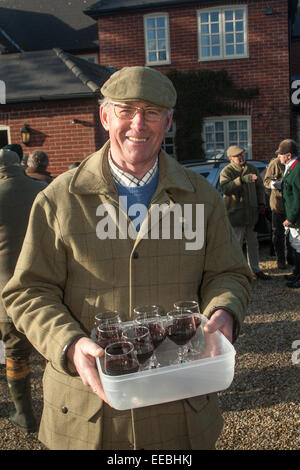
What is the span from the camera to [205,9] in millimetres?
14750

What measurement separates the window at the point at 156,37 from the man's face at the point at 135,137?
47.0 ft

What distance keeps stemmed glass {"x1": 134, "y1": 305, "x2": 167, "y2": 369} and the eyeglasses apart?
815 mm

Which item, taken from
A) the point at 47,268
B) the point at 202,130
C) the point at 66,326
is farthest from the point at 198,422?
the point at 202,130

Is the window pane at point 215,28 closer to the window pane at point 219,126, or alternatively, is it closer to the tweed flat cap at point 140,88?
the window pane at point 219,126

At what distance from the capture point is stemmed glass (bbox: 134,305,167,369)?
6.08 ft

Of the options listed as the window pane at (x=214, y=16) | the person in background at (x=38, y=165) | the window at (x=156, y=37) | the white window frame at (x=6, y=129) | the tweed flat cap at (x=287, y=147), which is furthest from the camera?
the window at (x=156, y=37)

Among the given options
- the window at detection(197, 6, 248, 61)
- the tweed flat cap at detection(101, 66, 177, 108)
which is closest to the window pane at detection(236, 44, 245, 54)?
the window at detection(197, 6, 248, 61)

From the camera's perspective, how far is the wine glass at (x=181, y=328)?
6.25 ft

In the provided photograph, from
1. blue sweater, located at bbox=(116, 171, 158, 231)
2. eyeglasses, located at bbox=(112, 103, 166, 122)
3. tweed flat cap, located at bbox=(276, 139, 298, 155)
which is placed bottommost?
blue sweater, located at bbox=(116, 171, 158, 231)

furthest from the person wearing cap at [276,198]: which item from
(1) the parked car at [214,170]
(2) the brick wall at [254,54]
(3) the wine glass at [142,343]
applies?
(2) the brick wall at [254,54]

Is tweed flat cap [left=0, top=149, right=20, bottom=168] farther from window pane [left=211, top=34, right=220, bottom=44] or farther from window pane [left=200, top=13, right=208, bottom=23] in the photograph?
window pane [left=200, top=13, right=208, bottom=23]

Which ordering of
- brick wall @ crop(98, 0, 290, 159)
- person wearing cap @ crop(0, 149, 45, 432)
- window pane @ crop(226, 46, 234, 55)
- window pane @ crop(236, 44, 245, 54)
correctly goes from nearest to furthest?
person wearing cap @ crop(0, 149, 45, 432) → brick wall @ crop(98, 0, 290, 159) → window pane @ crop(236, 44, 245, 54) → window pane @ crop(226, 46, 234, 55)

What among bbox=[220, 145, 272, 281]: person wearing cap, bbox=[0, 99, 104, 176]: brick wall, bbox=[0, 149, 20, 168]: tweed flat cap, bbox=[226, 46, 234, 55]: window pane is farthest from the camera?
bbox=[226, 46, 234, 55]: window pane
